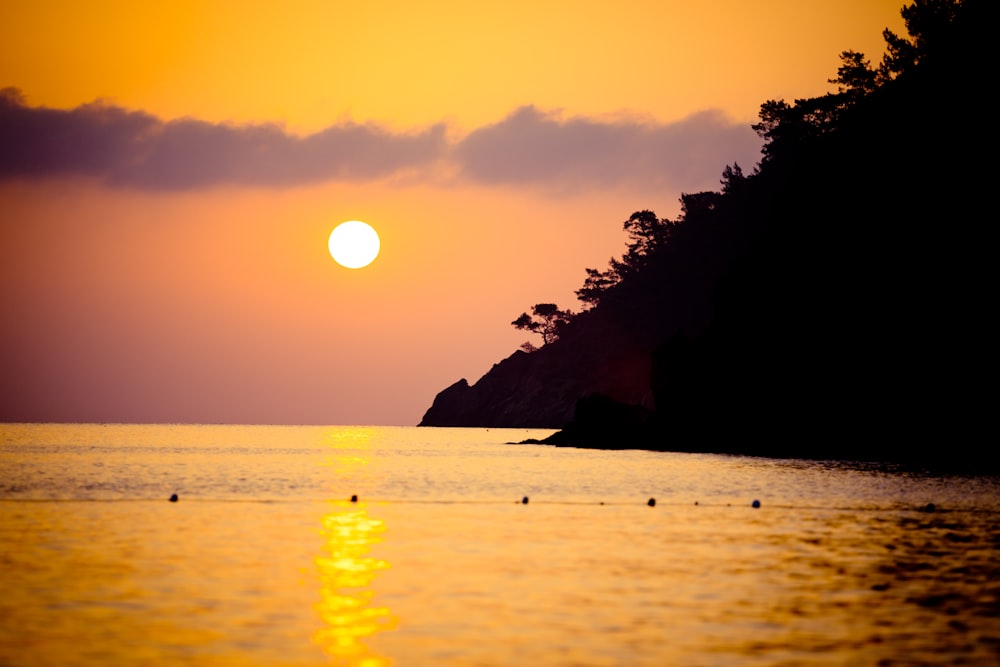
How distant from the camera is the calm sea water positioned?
766 inches

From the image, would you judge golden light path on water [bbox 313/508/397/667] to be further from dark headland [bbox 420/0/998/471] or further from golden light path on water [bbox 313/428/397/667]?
dark headland [bbox 420/0/998/471]

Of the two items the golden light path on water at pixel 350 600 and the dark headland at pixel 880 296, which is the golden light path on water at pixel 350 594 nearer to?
the golden light path on water at pixel 350 600

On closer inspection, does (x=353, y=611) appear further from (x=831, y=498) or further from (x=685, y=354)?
(x=685, y=354)

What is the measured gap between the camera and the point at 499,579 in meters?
27.8

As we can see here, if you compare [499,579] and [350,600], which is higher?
[499,579]

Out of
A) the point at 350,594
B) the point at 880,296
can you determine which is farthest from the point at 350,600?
the point at 880,296

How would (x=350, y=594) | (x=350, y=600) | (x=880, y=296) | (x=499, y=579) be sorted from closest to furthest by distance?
(x=350, y=600)
(x=350, y=594)
(x=499, y=579)
(x=880, y=296)

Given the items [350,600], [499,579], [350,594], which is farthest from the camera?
[499,579]

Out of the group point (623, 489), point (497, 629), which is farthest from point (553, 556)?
point (623, 489)

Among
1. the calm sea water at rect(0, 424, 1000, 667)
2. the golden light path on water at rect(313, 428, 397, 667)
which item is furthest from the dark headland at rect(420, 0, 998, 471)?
the golden light path on water at rect(313, 428, 397, 667)

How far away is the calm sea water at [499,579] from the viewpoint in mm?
19453

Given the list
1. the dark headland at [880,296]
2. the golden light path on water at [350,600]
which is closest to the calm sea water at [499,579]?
the golden light path on water at [350,600]

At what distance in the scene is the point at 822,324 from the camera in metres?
110

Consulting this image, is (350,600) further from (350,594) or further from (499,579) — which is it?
(499,579)
